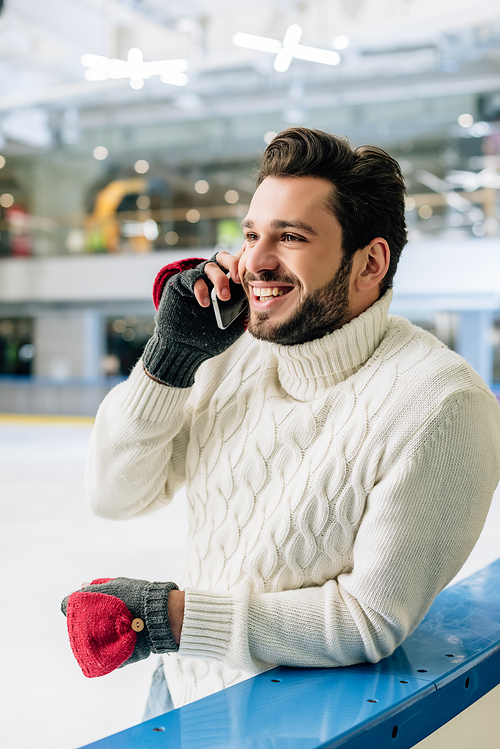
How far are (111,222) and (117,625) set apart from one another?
15340 mm

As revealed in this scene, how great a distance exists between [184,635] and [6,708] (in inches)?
66.0

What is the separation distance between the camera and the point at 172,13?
28.0ft

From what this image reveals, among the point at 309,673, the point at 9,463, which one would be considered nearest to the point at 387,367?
the point at 309,673

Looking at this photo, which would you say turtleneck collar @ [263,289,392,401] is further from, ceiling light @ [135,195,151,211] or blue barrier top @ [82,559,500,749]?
ceiling light @ [135,195,151,211]

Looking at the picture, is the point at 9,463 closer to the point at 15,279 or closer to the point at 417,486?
the point at 417,486

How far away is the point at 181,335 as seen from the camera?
1.33m

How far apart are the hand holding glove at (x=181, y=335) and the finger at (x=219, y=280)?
0.02 m

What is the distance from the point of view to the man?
1.10m

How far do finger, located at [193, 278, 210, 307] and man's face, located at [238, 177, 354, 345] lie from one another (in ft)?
0.35

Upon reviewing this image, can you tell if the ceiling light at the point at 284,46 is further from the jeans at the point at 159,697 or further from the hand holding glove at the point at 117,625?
the hand holding glove at the point at 117,625

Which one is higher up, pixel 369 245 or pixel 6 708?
pixel 369 245

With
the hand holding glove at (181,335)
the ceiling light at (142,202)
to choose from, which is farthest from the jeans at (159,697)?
the ceiling light at (142,202)

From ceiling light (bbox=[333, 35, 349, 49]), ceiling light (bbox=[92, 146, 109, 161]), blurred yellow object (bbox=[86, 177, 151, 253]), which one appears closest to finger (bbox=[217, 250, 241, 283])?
ceiling light (bbox=[333, 35, 349, 49])

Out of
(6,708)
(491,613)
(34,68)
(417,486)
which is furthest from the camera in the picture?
(34,68)
